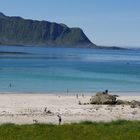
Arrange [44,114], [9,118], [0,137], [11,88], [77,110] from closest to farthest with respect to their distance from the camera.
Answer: [0,137] → [9,118] → [44,114] → [77,110] → [11,88]

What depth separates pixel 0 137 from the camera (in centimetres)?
1777

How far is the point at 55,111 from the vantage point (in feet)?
114

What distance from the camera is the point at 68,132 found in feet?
64.5

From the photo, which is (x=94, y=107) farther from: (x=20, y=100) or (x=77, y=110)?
(x=20, y=100)

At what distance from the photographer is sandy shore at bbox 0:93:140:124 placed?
30.2 m

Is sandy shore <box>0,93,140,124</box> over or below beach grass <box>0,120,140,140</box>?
below

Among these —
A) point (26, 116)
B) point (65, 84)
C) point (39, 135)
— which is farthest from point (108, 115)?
point (65, 84)

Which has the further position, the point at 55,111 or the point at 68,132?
the point at 55,111

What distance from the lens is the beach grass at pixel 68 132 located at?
18266mm

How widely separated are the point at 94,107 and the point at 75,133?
59.6 feet

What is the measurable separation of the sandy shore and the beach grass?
7.20 metres

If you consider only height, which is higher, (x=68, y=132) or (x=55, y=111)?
(x=68, y=132)

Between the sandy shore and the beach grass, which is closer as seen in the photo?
the beach grass

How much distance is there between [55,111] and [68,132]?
15.1 metres
